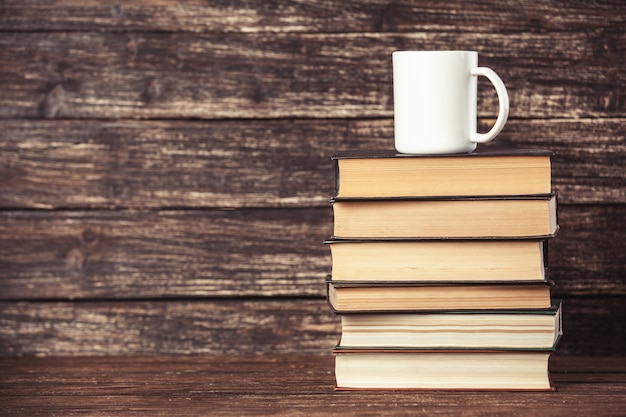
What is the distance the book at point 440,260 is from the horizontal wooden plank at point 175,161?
265mm

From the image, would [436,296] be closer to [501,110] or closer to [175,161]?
[501,110]

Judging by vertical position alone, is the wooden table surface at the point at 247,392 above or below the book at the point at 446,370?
below

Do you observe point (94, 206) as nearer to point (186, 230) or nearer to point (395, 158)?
point (186, 230)

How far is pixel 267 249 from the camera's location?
1.23 metres

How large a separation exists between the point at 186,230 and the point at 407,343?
40cm

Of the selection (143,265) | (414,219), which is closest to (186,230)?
(143,265)

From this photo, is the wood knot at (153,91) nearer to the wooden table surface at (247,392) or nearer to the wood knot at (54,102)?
the wood knot at (54,102)

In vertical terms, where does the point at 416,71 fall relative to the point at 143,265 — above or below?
above

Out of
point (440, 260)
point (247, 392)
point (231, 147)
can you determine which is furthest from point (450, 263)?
point (231, 147)

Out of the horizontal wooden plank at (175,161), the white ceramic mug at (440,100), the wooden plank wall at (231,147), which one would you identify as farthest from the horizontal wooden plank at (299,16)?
the white ceramic mug at (440,100)

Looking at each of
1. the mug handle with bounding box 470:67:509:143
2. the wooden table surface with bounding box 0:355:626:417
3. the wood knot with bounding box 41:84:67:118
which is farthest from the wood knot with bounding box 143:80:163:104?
the mug handle with bounding box 470:67:509:143

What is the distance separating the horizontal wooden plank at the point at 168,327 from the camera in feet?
4.06

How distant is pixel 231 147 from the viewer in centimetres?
122

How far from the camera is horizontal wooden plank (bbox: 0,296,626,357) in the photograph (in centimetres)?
124
